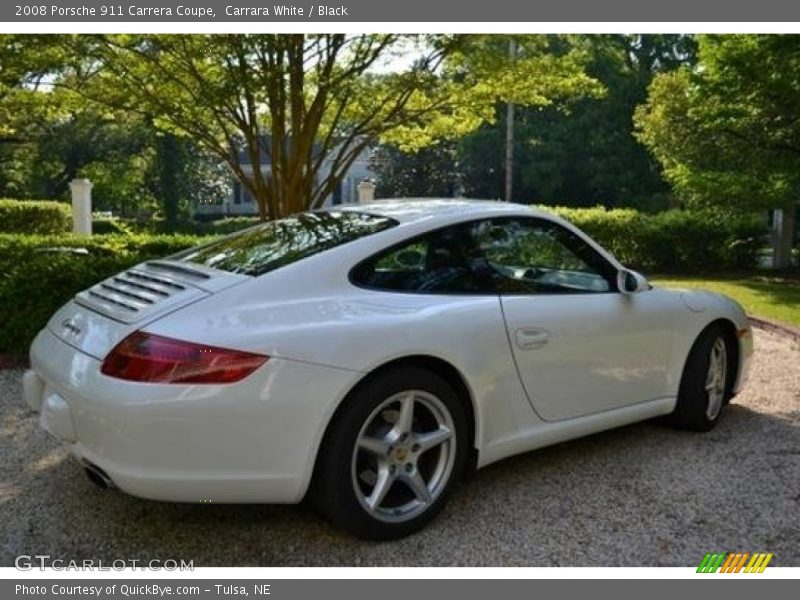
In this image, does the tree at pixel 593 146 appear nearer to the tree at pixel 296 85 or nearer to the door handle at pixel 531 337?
the tree at pixel 296 85

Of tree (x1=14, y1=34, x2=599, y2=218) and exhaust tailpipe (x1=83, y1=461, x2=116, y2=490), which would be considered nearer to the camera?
exhaust tailpipe (x1=83, y1=461, x2=116, y2=490)

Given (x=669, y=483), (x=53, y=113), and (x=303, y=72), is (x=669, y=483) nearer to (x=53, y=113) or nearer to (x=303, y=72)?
(x=303, y=72)

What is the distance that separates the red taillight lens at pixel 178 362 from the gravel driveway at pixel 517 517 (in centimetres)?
81

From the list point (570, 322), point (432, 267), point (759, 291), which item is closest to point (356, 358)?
point (432, 267)

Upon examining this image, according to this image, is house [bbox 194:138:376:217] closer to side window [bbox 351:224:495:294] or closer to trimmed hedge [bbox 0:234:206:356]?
trimmed hedge [bbox 0:234:206:356]

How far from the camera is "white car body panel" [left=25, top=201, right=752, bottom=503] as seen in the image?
2748 millimetres

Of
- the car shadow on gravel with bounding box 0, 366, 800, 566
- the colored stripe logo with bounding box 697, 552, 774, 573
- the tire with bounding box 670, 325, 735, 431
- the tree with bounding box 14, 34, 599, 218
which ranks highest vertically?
the tree with bounding box 14, 34, 599, 218

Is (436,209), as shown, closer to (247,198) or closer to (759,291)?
(759,291)

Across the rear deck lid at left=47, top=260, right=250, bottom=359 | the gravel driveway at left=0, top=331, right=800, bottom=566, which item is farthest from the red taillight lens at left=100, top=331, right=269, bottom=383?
the gravel driveway at left=0, top=331, right=800, bottom=566

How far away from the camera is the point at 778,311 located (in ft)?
32.1

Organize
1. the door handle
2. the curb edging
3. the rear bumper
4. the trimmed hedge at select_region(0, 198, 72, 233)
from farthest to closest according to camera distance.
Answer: the trimmed hedge at select_region(0, 198, 72, 233) < the curb edging < the door handle < the rear bumper

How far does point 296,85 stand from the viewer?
9.07 m

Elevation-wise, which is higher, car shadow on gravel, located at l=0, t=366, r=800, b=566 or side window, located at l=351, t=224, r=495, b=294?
side window, located at l=351, t=224, r=495, b=294

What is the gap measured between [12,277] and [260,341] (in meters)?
4.32
